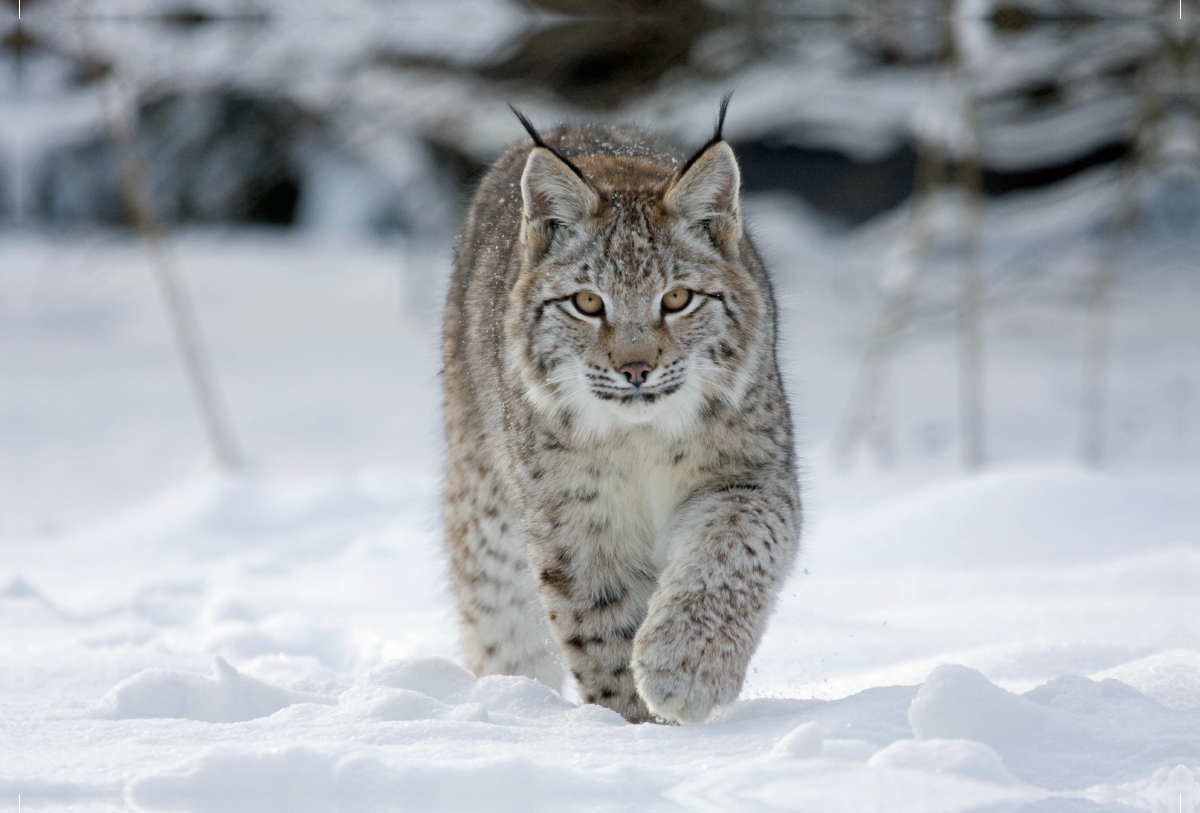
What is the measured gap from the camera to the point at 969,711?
2242mm

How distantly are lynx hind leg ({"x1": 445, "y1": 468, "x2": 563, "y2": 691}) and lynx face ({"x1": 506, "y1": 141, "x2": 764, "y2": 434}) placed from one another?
696mm

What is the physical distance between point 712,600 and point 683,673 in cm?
19

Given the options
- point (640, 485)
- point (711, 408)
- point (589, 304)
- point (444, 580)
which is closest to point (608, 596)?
point (640, 485)

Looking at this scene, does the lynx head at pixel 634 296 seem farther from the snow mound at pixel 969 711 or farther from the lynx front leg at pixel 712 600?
the snow mound at pixel 969 711

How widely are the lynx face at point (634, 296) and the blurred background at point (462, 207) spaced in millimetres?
4962

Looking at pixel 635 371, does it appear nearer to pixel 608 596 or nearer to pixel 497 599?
pixel 608 596

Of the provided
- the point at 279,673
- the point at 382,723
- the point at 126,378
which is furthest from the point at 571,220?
the point at 126,378

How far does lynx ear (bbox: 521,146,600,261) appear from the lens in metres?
3.01

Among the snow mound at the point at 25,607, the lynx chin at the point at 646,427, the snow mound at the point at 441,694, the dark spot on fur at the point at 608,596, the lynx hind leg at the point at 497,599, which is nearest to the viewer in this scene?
the snow mound at the point at 441,694

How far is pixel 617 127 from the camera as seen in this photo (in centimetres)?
446

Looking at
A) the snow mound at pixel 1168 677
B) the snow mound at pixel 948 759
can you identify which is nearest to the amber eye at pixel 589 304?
the snow mound at pixel 948 759

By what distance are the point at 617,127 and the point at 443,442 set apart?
4.45 ft

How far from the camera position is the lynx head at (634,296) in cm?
282

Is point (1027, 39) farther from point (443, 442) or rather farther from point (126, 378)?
point (126, 378)
